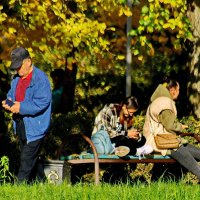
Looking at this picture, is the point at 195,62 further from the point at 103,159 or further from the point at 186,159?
the point at 103,159

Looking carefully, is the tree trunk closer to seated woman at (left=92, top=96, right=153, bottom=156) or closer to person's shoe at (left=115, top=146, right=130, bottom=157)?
seated woman at (left=92, top=96, right=153, bottom=156)

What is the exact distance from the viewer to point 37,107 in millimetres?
9914

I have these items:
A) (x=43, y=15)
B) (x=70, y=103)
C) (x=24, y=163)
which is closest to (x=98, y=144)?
(x=24, y=163)

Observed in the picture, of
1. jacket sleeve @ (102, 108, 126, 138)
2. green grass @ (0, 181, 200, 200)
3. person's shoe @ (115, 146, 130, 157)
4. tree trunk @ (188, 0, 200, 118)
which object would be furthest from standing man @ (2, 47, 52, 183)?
tree trunk @ (188, 0, 200, 118)

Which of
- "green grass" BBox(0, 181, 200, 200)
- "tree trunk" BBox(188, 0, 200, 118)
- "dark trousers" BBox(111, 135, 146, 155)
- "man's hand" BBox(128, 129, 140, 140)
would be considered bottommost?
"green grass" BBox(0, 181, 200, 200)

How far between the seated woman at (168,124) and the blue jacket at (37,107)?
1798 mm

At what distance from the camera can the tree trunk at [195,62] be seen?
1531 centimetres

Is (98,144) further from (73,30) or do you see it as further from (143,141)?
(73,30)

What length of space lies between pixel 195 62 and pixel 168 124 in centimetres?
432

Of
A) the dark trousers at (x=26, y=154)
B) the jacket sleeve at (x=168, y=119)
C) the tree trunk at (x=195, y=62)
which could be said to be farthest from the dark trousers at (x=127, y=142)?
the tree trunk at (x=195, y=62)

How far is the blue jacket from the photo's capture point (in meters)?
9.91

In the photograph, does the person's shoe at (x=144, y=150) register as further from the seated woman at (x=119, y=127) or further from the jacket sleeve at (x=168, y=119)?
the jacket sleeve at (x=168, y=119)

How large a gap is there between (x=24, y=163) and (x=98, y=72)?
34.2 ft

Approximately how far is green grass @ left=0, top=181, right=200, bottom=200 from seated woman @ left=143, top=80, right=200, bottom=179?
195 centimetres
